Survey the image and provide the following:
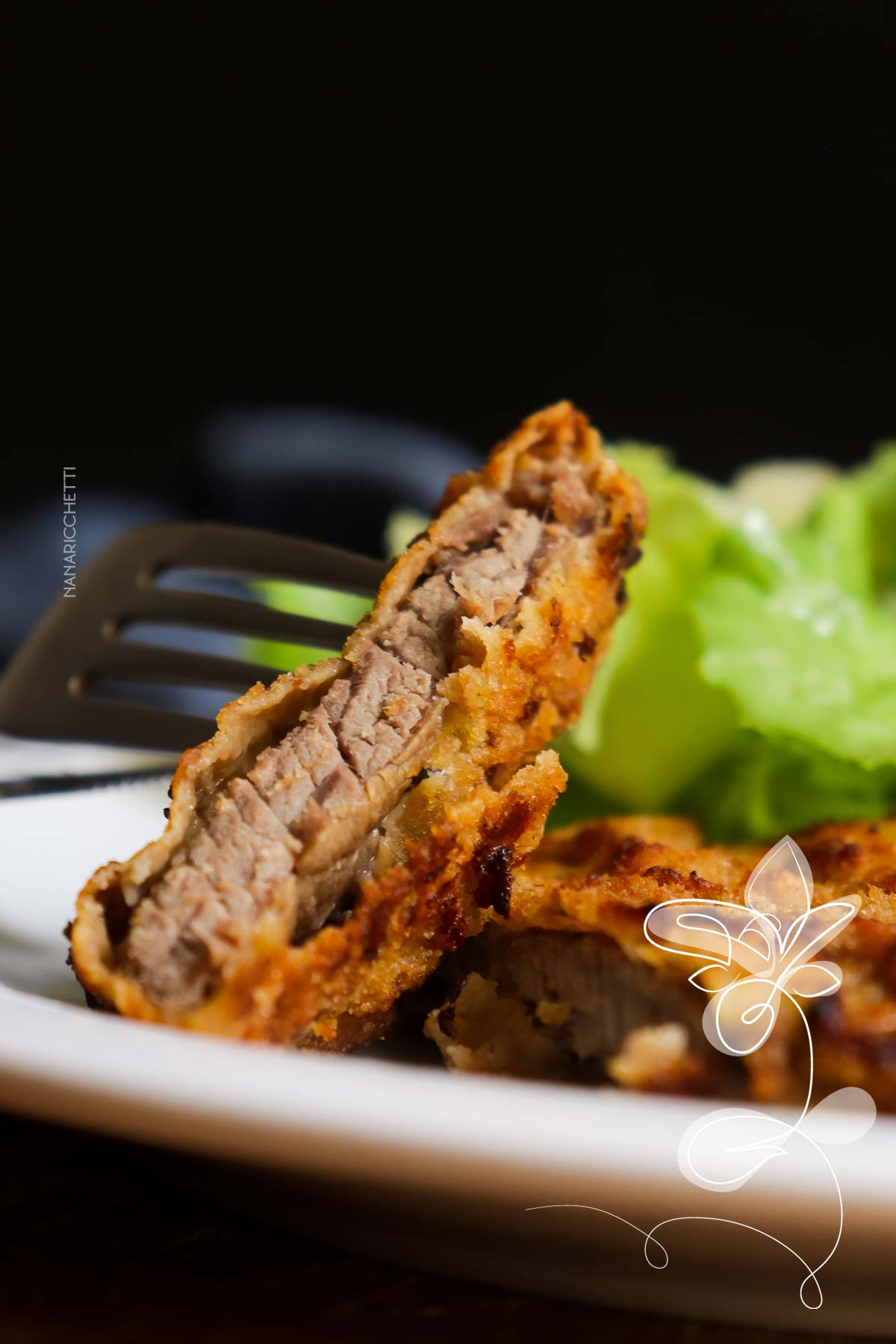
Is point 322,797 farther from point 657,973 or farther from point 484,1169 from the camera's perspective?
point 484,1169

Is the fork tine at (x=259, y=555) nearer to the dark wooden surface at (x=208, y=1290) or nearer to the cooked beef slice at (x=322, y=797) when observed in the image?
the cooked beef slice at (x=322, y=797)

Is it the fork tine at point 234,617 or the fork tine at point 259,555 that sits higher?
the fork tine at point 259,555

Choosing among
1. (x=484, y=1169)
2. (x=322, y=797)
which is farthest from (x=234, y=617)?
(x=484, y=1169)

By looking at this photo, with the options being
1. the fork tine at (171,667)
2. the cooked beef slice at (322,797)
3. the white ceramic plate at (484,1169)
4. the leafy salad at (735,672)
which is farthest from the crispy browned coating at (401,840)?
the leafy salad at (735,672)

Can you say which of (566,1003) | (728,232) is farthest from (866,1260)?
(728,232)

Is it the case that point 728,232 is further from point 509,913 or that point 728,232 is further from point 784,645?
point 509,913

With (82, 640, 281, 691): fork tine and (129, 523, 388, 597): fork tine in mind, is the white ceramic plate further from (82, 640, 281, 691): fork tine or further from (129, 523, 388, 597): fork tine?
(129, 523, 388, 597): fork tine

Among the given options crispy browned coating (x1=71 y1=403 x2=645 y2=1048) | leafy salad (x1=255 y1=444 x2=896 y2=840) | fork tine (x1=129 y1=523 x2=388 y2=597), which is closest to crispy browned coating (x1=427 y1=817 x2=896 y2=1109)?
crispy browned coating (x1=71 y1=403 x2=645 y2=1048)
